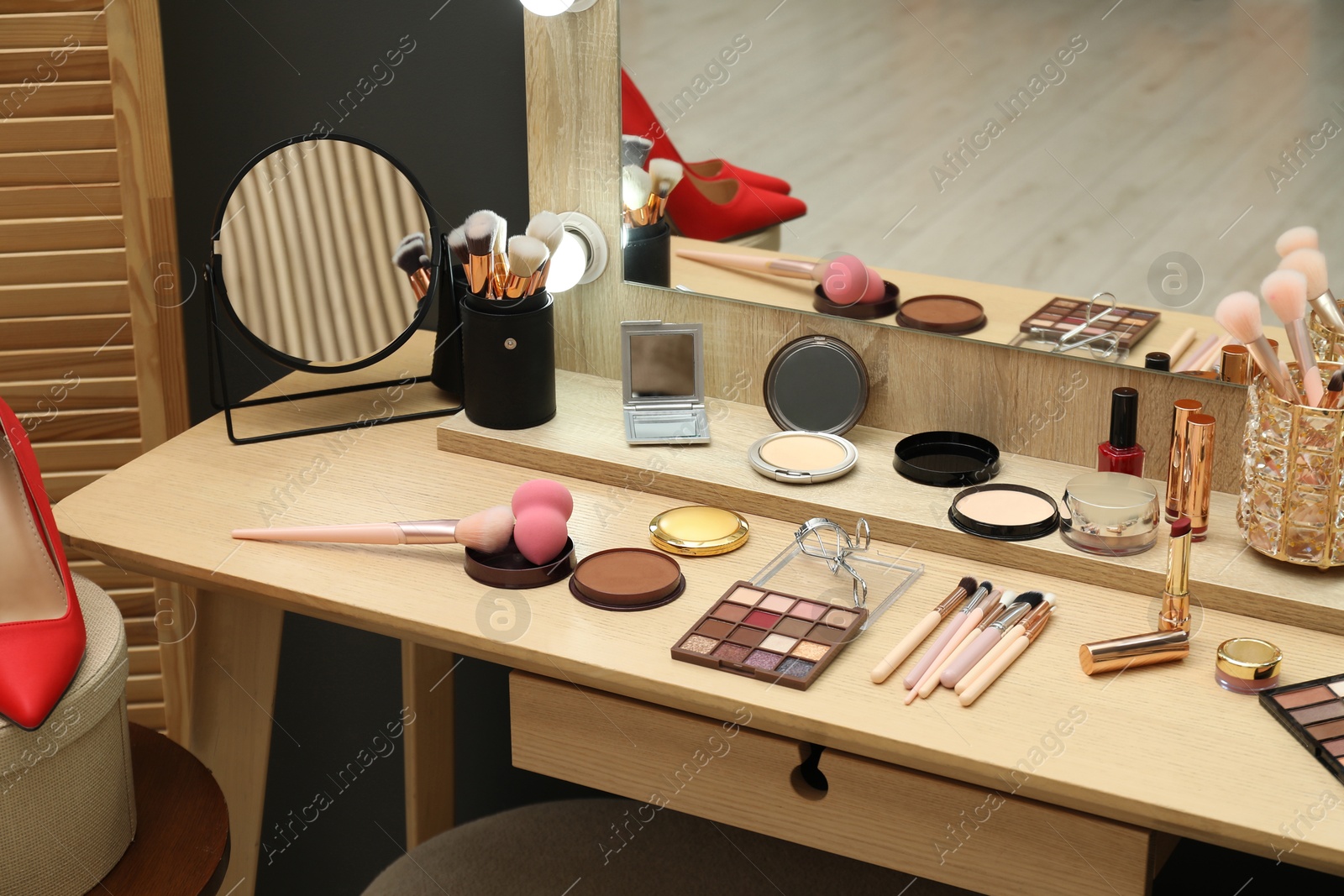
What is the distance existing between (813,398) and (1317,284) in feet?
1.64

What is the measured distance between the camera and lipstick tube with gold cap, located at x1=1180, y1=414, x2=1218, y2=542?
117cm

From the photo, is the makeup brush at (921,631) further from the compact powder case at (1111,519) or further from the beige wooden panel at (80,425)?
the beige wooden panel at (80,425)

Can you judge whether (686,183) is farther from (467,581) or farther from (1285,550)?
(1285,550)

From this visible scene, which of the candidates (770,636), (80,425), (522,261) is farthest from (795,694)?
(80,425)

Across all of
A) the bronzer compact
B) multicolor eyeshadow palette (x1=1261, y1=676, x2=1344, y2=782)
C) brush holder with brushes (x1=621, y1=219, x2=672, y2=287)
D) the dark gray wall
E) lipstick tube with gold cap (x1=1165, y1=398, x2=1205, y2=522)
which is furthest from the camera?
the dark gray wall

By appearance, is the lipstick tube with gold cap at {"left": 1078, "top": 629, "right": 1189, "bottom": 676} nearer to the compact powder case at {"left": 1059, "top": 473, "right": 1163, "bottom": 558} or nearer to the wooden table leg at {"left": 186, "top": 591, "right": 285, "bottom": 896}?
the compact powder case at {"left": 1059, "top": 473, "right": 1163, "bottom": 558}

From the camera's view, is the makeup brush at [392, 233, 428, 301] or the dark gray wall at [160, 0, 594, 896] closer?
the makeup brush at [392, 233, 428, 301]

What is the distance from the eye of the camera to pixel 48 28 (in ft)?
5.51

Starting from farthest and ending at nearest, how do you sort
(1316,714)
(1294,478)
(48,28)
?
(48,28)
(1294,478)
(1316,714)

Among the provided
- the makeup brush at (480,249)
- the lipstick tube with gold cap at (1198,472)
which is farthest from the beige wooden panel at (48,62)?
the lipstick tube with gold cap at (1198,472)

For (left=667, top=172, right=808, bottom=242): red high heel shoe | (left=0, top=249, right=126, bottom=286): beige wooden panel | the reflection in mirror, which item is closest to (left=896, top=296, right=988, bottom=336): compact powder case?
the reflection in mirror

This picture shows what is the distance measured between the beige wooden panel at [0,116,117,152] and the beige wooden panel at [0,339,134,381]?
26 centimetres

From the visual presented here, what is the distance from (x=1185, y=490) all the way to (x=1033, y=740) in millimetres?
320

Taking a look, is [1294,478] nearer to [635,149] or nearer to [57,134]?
[635,149]
